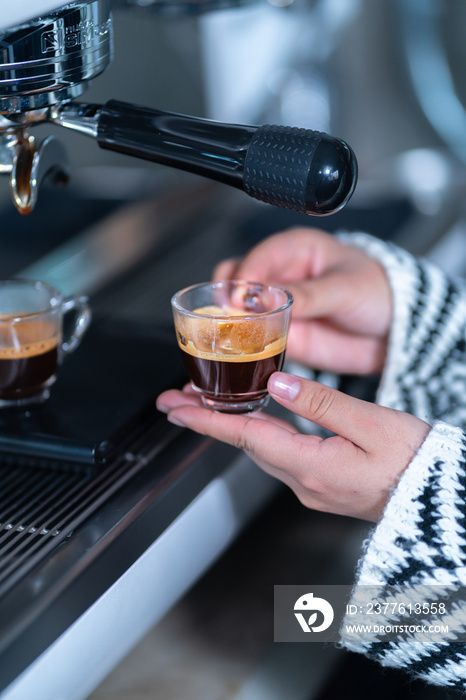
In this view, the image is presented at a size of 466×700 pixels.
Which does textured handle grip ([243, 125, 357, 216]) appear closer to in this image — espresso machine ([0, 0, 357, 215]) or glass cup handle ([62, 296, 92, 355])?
espresso machine ([0, 0, 357, 215])

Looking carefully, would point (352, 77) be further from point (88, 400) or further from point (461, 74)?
point (88, 400)

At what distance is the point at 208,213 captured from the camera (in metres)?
1.07

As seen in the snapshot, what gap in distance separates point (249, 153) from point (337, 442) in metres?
0.20

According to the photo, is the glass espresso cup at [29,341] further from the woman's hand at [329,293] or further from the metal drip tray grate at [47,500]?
the woman's hand at [329,293]

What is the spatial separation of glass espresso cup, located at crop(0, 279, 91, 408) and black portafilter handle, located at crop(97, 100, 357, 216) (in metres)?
0.14

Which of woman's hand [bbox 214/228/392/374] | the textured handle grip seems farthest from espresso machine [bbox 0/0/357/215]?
woman's hand [bbox 214/228/392/374]

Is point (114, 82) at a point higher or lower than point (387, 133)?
higher

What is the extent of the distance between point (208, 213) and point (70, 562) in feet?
2.22

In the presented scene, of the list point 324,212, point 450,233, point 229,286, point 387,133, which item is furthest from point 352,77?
point 324,212

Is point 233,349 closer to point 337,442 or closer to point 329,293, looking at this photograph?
point 337,442

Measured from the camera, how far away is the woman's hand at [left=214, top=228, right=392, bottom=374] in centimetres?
74

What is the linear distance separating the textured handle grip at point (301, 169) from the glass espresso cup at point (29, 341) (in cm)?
20

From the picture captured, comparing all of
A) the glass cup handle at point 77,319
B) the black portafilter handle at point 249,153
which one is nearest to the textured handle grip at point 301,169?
the black portafilter handle at point 249,153

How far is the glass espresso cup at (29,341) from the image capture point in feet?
1.89
